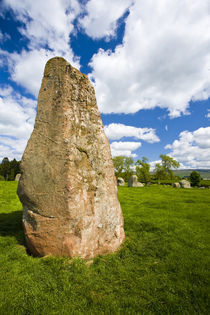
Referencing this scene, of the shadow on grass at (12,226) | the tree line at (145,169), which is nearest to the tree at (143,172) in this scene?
the tree line at (145,169)

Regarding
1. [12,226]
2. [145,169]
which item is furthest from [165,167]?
[12,226]

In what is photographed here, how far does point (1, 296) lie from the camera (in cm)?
308

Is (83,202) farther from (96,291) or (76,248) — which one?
(96,291)

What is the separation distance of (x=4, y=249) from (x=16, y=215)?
4201mm

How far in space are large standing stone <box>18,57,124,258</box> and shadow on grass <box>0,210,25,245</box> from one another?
1.36m

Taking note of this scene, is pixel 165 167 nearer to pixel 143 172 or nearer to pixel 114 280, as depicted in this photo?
pixel 143 172

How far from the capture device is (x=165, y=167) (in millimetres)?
63344

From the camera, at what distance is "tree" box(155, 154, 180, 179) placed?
59281 mm

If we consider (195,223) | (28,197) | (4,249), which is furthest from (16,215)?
(195,223)

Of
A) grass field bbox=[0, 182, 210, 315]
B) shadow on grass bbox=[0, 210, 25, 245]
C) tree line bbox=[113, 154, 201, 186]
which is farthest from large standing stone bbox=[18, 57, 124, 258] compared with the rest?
tree line bbox=[113, 154, 201, 186]

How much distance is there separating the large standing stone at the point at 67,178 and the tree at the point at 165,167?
5781 centimetres

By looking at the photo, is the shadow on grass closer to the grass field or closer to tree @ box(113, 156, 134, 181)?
the grass field

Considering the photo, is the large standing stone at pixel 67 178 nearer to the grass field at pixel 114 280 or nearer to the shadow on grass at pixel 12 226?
the grass field at pixel 114 280

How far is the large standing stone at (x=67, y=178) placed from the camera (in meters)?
4.37
